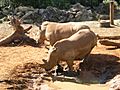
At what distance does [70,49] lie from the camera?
36.0 feet

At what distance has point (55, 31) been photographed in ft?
43.0

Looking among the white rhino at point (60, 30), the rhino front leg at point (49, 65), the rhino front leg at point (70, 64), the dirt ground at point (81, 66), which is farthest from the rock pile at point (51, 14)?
the rhino front leg at point (49, 65)

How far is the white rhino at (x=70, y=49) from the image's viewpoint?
10.8m

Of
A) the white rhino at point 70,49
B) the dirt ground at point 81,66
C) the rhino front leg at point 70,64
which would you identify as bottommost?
the dirt ground at point 81,66

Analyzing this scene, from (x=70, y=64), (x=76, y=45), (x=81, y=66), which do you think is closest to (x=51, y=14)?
(x=81, y=66)

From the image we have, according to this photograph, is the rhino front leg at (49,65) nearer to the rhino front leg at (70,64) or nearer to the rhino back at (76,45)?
the rhino back at (76,45)

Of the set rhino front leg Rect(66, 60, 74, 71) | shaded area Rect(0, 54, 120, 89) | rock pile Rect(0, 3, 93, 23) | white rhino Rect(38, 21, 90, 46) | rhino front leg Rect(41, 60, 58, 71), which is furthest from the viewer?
rock pile Rect(0, 3, 93, 23)

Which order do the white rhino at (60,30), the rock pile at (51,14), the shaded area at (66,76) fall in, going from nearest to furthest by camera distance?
the shaded area at (66,76)
the white rhino at (60,30)
the rock pile at (51,14)

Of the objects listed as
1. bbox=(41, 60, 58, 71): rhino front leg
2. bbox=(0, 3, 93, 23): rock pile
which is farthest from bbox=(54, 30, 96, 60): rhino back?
bbox=(0, 3, 93, 23): rock pile

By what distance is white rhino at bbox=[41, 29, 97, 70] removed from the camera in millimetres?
10766

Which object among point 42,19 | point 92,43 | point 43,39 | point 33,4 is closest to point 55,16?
point 42,19

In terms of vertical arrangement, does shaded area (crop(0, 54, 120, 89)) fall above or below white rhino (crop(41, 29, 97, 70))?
below

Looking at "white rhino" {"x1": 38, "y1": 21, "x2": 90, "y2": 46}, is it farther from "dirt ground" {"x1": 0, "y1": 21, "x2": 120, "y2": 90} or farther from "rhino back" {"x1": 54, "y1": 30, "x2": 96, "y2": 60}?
"rhino back" {"x1": 54, "y1": 30, "x2": 96, "y2": 60}

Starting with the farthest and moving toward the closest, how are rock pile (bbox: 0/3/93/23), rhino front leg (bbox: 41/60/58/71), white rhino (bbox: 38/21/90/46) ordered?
rock pile (bbox: 0/3/93/23)
white rhino (bbox: 38/21/90/46)
rhino front leg (bbox: 41/60/58/71)
